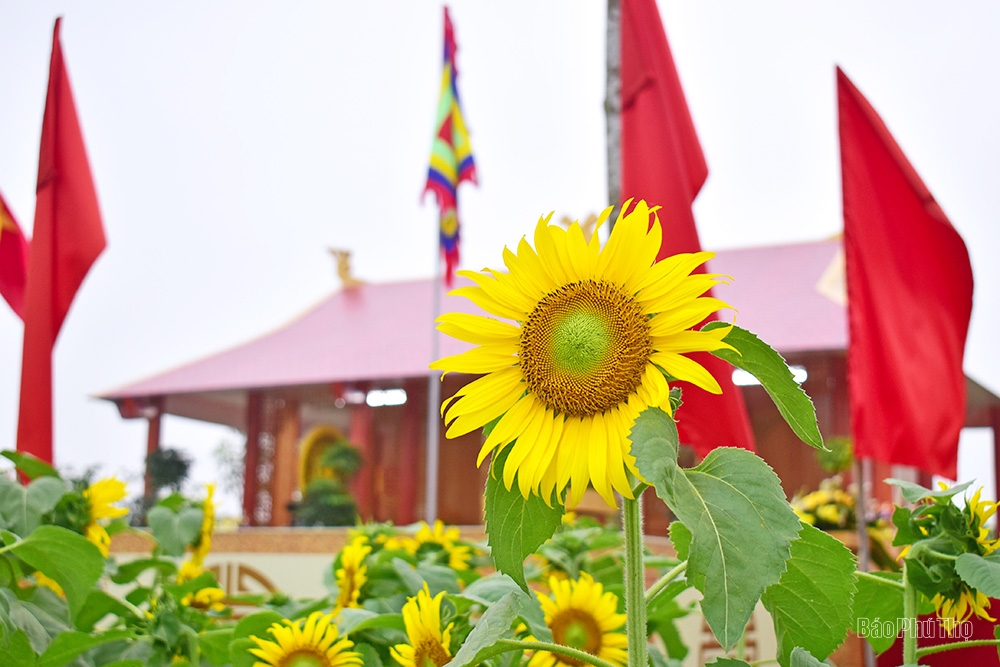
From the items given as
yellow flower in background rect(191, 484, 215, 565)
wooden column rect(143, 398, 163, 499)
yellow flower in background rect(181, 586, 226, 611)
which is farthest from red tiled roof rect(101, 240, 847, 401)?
yellow flower in background rect(181, 586, 226, 611)

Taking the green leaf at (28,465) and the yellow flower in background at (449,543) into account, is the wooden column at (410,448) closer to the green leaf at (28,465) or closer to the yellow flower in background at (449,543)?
the yellow flower in background at (449,543)

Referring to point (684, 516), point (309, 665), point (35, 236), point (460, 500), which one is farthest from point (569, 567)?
point (460, 500)

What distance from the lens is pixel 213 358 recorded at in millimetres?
12922

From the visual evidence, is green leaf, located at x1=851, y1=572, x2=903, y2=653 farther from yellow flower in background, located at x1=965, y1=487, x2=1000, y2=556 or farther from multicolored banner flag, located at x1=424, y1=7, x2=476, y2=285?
multicolored banner flag, located at x1=424, y1=7, x2=476, y2=285

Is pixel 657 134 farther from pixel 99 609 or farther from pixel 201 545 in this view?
pixel 99 609

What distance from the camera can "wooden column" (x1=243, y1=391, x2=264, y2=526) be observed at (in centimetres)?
1271

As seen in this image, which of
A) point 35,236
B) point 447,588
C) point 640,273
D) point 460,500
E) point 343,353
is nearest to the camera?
point 640,273

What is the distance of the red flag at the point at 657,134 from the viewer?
2.32 metres

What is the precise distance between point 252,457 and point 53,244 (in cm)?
998

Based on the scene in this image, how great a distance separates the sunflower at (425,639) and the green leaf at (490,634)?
175mm

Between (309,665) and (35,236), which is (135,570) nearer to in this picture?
(309,665)

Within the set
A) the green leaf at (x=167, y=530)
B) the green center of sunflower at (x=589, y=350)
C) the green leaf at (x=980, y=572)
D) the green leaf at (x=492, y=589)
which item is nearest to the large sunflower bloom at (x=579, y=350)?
the green center of sunflower at (x=589, y=350)

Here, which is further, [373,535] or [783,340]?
[783,340]

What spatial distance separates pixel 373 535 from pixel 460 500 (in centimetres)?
1110
